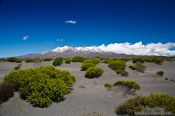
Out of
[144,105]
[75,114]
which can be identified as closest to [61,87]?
[75,114]

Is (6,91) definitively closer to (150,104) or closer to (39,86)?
(39,86)

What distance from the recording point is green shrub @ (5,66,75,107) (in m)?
11.9

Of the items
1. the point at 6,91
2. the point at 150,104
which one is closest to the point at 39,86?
the point at 6,91

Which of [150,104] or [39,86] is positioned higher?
[39,86]

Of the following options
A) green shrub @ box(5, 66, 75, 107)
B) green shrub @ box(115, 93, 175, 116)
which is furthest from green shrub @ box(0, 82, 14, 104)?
green shrub @ box(115, 93, 175, 116)

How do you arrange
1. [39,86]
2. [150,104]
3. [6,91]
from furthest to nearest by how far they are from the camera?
[6,91]
[39,86]
[150,104]

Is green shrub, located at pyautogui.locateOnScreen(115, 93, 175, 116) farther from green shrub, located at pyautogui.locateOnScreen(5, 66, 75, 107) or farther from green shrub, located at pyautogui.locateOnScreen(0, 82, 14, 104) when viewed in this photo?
green shrub, located at pyautogui.locateOnScreen(0, 82, 14, 104)

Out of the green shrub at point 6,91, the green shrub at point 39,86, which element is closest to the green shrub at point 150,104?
the green shrub at point 39,86

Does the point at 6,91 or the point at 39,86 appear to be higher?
the point at 39,86

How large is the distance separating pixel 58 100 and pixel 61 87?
67 centimetres

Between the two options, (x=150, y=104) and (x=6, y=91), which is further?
(x=6, y=91)

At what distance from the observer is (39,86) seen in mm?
12219

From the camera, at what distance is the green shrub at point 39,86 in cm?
1188

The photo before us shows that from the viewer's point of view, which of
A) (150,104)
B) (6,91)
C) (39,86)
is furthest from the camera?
(6,91)
